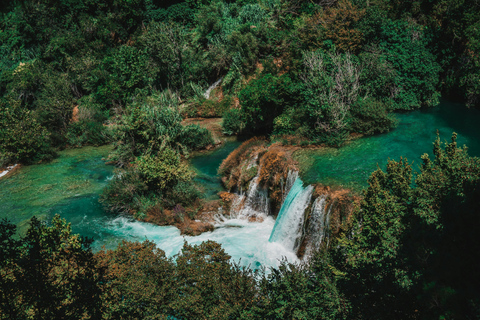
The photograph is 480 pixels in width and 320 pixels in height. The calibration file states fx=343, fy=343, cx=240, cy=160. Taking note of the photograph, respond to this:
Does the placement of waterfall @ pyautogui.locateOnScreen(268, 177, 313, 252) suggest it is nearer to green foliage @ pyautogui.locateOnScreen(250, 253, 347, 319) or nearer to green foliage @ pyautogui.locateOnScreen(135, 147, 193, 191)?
green foliage @ pyautogui.locateOnScreen(250, 253, 347, 319)

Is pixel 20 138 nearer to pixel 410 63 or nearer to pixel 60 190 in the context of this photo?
pixel 60 190

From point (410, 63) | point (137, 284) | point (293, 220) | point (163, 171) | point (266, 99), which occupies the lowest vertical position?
point (293, 220)

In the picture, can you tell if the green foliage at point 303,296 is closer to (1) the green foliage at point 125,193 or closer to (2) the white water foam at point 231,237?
(2) the white water foam at point 231,237

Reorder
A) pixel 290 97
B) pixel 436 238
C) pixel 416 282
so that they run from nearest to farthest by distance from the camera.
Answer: pixel 436 238 < pixel 416 282 < pixel 290 97

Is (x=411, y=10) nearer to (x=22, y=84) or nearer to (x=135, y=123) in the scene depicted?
(x=135, y=123)

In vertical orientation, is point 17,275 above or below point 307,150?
above

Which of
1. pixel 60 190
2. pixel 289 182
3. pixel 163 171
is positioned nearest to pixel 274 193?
pixel 289 182

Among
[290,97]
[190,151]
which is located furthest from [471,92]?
[190,151]
